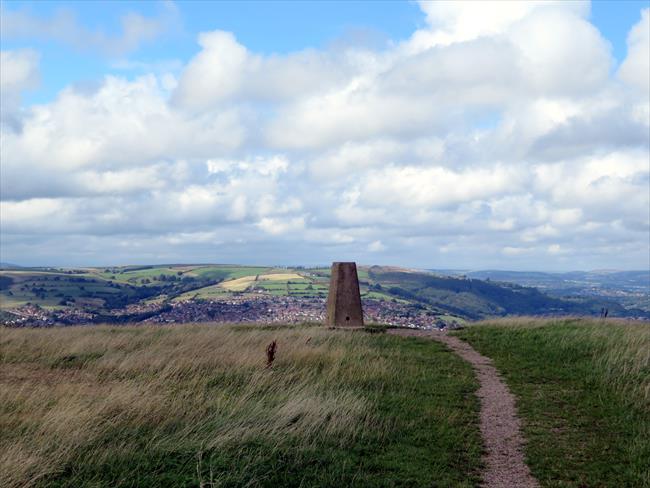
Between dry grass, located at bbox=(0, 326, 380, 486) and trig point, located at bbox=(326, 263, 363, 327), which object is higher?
trig point, located at bbox=(326, 263, 363, 327)

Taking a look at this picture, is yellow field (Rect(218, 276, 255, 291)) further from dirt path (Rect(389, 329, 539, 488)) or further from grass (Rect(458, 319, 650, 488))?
dirt path (Rect(389, 329, 539, 488))

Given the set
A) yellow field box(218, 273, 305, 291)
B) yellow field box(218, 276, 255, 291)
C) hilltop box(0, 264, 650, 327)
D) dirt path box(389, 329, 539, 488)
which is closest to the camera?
dirt path box(389, 329, 539, 488)

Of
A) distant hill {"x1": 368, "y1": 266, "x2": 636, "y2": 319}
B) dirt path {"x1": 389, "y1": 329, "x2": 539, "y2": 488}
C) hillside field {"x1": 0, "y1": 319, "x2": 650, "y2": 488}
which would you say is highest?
hillside field {"x1": 0, "y1": 319, "x2": 650, "y2": 488}

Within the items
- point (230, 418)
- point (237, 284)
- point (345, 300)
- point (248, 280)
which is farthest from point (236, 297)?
point (230, 418)

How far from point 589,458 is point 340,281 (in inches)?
558

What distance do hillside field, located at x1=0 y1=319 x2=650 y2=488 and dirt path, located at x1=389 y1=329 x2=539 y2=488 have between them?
0.60ft

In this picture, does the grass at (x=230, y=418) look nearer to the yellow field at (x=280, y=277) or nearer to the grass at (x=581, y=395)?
the grass at (x=581, y=395)

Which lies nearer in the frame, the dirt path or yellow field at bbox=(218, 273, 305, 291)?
the dirt path

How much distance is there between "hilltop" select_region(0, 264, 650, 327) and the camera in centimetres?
4378

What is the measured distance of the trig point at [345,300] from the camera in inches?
869

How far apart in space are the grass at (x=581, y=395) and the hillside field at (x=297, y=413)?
4cm

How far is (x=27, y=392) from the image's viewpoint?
9.76 metres

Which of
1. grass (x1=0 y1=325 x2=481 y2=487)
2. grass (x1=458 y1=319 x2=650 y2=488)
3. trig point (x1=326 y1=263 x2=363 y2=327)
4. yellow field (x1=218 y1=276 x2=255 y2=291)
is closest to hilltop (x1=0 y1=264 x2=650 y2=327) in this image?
yellow field (x1=218 y1=276 x2=255 y2=291)

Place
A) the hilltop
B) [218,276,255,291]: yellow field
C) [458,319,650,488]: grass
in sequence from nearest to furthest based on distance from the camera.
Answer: [458,319,650,488]: grass → the hilltop → [218,276,255,291]: yellow field
